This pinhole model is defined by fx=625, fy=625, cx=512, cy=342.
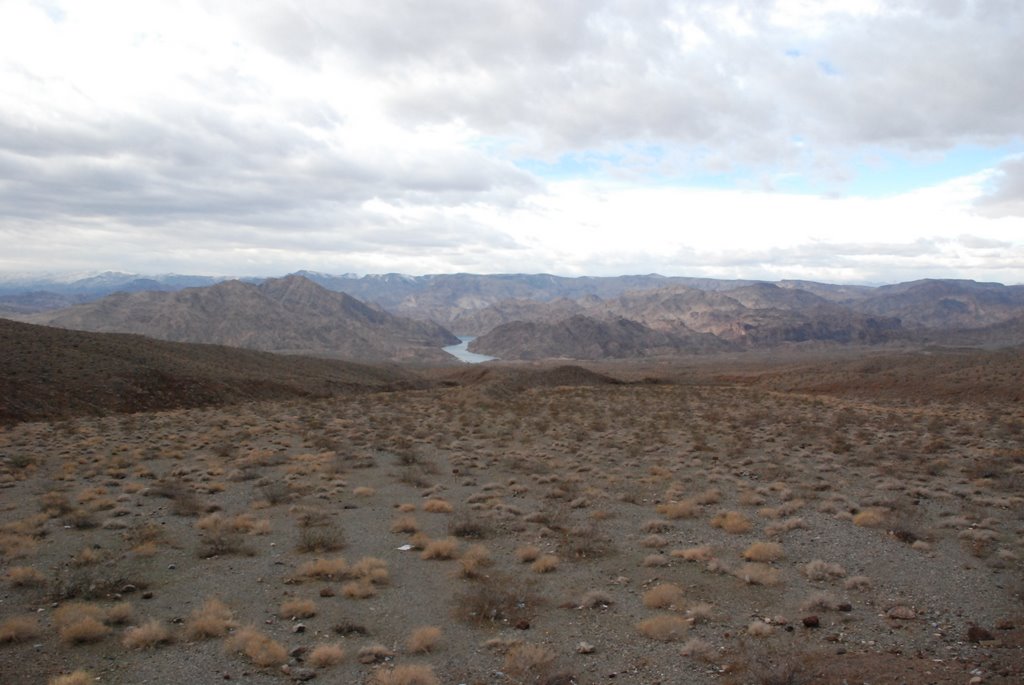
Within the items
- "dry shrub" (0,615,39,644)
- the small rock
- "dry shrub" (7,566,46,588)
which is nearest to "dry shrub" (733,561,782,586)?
the small rock

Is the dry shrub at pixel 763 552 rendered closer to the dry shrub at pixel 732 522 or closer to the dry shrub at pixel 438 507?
the dry shrub at pixel 732 522

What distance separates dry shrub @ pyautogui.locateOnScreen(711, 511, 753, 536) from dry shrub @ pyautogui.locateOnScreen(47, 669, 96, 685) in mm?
10290

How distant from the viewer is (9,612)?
799 centimetres

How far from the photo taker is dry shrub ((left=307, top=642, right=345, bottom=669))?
272 inches

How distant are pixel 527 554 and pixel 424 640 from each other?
11.0 ft

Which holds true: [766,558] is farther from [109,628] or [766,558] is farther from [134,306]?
[134,306]

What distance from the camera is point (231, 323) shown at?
169 meters

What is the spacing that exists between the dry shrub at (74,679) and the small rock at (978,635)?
9.70 m

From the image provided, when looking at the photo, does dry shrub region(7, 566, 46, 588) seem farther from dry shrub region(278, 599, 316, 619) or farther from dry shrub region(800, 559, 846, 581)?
dry shrub region(800, 559, 846, 581)

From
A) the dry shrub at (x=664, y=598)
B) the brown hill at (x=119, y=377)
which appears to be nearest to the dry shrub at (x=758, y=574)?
the dry shrub at (x=664, y=598)

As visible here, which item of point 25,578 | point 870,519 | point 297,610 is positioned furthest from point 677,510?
point 25,578

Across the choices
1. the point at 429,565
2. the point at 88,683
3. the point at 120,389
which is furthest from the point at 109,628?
the point at 120,389

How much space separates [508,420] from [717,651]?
23034mm

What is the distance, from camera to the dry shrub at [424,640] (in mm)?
7328
